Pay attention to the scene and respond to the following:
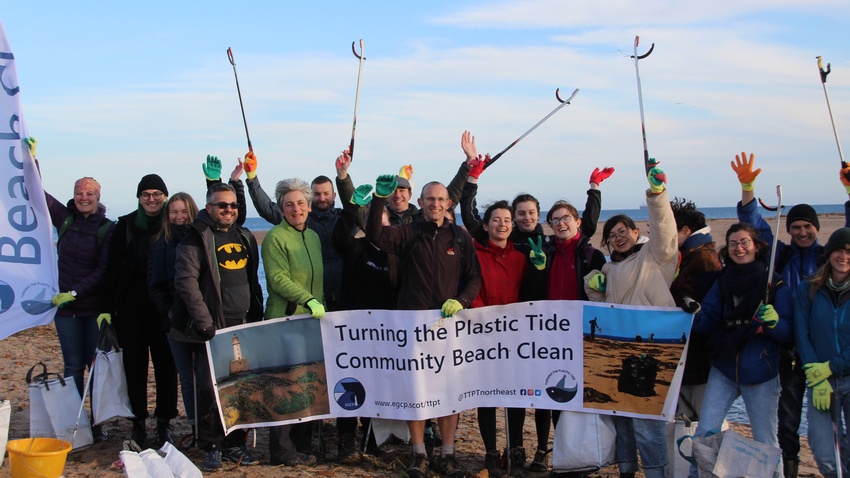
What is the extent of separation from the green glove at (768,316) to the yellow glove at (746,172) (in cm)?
132

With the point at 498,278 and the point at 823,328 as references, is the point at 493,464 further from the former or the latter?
the point at 823,328

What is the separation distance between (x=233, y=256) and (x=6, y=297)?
1945 millimetres

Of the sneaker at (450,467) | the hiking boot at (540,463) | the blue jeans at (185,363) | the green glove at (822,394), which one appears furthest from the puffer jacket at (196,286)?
the green glove at (822,394)

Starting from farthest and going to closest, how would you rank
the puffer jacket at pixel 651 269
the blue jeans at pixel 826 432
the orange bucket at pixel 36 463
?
the orange bucket at pixel 36 463 < the puffer jacket at pixel 651 269 < the blue jeans at pixel 826 432

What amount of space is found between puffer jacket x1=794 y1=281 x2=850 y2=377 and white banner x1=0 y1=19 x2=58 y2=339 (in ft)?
19.2

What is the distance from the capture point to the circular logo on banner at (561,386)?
6070 millimetres

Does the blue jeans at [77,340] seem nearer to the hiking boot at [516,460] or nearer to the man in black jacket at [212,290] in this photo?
the man in black jacket at [212,290]

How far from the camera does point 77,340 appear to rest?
6906 mm

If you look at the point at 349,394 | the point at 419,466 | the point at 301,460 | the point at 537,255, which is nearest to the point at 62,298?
the point at 301,460

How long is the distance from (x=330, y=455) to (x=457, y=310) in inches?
72.7

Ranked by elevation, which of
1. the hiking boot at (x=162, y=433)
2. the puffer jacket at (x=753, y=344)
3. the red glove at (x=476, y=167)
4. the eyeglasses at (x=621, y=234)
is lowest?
the hiking boot at (x=162, y=433)

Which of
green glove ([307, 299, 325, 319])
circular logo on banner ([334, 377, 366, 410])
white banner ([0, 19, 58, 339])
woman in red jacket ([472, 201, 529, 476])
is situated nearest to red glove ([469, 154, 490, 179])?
woman in red jacket ([472, 201, 529, 476])

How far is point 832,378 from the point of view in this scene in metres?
5.35

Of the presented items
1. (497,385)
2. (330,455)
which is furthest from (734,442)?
(330,455)
